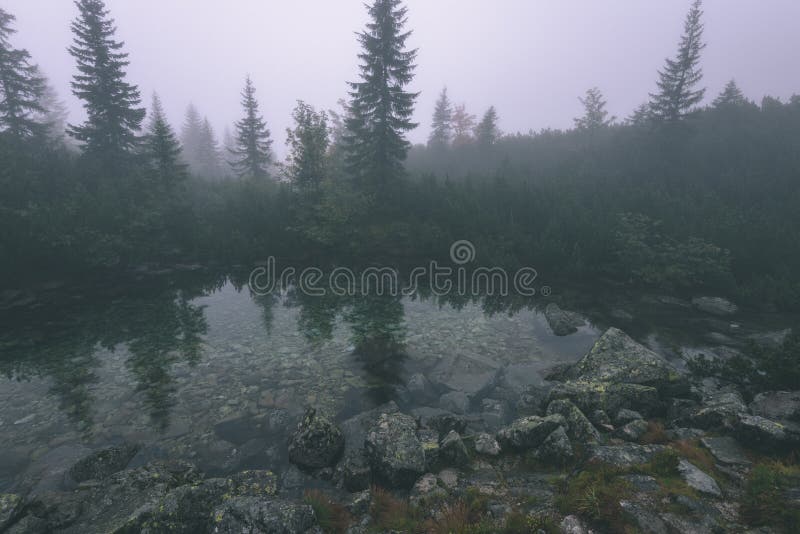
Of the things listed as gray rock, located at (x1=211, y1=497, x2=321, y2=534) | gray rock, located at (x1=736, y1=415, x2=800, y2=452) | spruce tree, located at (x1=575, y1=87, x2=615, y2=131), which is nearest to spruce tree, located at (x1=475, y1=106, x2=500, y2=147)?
spruce tree, located at (x1=575, y1=87, x2=615, y2=131)

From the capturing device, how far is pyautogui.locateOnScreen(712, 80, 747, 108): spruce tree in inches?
1140

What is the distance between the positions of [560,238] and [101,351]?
691 inches

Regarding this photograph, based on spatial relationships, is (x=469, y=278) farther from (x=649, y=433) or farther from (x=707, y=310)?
(x=649, y=433)

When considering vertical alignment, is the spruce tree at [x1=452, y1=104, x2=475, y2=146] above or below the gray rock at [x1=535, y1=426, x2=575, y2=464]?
above

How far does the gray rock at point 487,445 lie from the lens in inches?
211

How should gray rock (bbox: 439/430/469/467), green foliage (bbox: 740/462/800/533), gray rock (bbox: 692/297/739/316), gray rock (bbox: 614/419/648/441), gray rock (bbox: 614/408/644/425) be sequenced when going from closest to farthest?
green foliage (bbox: 740/462/800/533) → gray rock (bbox: 439/430/469/467) → gray rock (bbox: 614/419/648/441) → gray rock (bbox: 614/408/644/425) → gray rock (bbox: 692/297/739/316)

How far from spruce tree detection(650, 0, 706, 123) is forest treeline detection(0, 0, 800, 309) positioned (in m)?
0.13

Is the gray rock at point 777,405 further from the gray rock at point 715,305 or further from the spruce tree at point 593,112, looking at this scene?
the spruce tree at point 593,112

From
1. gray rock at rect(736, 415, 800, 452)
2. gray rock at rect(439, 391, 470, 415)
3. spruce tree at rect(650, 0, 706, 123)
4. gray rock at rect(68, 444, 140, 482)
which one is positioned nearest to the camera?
gray rock at rect(736, 415, 800, 452)

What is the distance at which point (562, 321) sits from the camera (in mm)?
10984

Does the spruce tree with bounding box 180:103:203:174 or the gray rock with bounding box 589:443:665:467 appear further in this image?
the spruce tree with bounding box 180:103:203:174

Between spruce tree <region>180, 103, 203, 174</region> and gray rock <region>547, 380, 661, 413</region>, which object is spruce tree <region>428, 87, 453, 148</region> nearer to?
gray rock <region>547, 380, 661, 413</region>

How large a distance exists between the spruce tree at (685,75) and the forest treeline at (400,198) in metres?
0.13

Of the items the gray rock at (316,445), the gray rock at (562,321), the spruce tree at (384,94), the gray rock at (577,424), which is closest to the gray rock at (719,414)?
the gray rock at (577,424)
